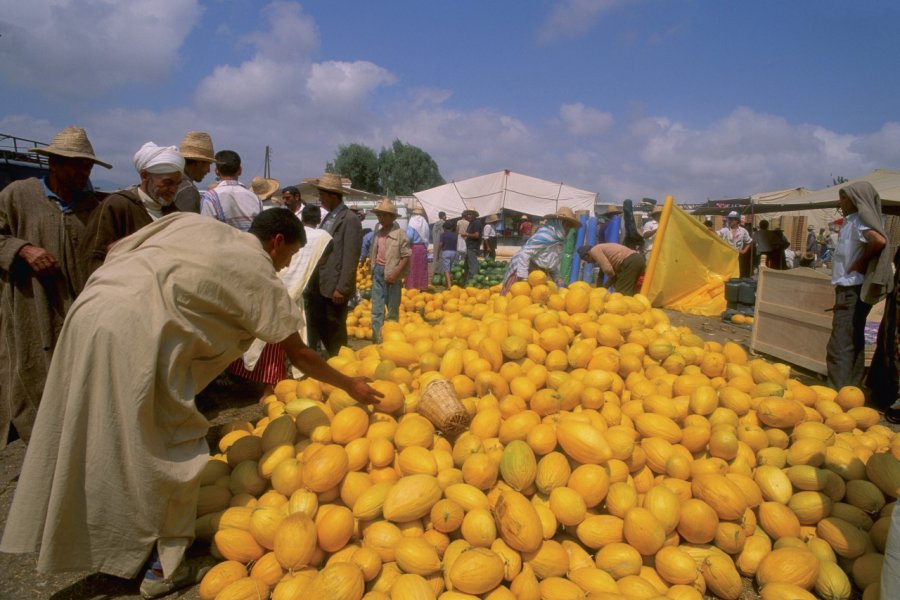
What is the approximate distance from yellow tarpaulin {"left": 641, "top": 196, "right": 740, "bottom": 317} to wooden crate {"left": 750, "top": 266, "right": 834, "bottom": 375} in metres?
3.60

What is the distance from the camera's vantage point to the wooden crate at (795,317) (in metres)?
6.19

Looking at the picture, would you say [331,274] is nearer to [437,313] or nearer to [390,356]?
[390,356]

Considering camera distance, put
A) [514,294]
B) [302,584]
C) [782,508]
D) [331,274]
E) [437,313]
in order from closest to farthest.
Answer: [302,584] → [782,508] → [514,294] → [331,274] → [437,313]

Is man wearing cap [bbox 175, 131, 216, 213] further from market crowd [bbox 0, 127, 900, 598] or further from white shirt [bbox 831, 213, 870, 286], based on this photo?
white shirt [bbox 831, 213, 870, 286]

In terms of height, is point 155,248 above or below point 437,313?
above

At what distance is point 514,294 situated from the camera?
4535 mm

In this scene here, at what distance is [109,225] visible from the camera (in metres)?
3.31

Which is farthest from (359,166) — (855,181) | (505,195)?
(855,181)

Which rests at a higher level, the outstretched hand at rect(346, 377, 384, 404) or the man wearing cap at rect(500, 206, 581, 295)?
the man wearing cap at rect(500, 206, 581, 295)

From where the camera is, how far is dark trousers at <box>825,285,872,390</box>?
5.41 m

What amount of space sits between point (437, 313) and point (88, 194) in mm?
6306

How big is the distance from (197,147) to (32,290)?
77.2 inches

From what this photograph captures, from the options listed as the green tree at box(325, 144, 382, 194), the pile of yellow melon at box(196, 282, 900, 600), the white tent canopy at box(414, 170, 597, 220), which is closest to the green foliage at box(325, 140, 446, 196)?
the green tree at box(325, 144, 382, 194)

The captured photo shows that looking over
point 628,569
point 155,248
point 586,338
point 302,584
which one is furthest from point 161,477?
point 586,338
